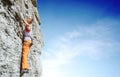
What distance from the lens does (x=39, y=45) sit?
16.6 m

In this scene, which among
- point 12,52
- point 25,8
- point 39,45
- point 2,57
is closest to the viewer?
point 2,57

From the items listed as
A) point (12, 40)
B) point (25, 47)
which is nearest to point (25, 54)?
point (25, 47)

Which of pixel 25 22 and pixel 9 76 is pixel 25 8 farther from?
pixel 9 76

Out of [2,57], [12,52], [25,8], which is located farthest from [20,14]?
[2,57]

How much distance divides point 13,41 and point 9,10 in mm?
2152

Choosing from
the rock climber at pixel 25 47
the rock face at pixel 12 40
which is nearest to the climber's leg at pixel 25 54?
the rock climber at pixel 25 47

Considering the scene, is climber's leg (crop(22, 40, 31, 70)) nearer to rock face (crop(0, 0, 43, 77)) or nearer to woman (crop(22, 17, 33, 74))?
woman (crop(22, 17, 33, 74))

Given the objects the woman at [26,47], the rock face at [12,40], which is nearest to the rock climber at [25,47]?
the woman at [26,47]

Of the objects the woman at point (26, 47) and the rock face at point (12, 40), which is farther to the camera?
the woman at point (26, 47)

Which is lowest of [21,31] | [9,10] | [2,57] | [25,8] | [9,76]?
[9,76]

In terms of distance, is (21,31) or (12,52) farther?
(21,31)

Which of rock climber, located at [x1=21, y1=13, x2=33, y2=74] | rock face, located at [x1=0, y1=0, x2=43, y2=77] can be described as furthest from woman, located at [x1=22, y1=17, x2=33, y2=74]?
rock face, located at [x1=0, y1=0, x2=43, y2=77]

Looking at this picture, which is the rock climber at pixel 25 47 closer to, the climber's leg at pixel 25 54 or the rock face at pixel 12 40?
the climber's leg at pixel 25 54

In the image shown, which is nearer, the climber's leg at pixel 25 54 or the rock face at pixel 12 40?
the rock face at pixel 12 40
